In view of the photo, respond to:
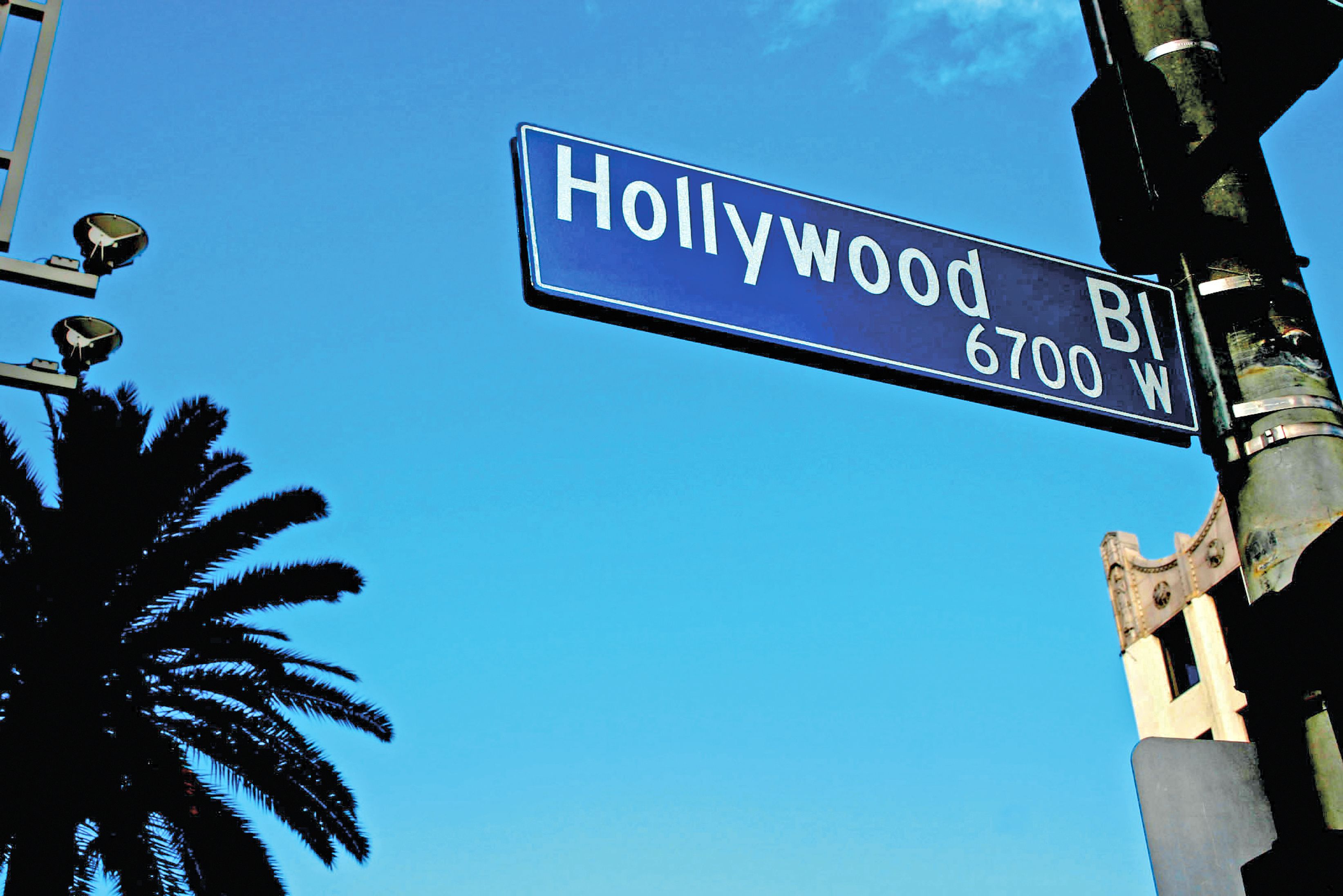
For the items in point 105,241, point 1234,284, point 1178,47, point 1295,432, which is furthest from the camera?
point 105,241

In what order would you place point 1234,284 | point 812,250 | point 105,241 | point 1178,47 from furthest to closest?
point 105,241
point 812,250
point 1178,47
point 1234,284

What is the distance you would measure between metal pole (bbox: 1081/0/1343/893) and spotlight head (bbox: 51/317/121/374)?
10184 millimetres

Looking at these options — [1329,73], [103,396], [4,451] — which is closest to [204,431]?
[103,396]

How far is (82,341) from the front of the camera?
11266 millimetres

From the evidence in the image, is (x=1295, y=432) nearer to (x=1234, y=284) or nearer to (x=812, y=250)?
(x=1234, y=284)

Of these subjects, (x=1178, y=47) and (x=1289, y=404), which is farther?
(x=1178, y=47)

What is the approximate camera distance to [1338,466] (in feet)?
8.47

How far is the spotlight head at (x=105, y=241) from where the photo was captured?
11.2 m

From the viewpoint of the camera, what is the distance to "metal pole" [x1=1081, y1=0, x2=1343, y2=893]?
7.50ft

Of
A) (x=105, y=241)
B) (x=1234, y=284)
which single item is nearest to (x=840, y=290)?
(x=1234, y=284)

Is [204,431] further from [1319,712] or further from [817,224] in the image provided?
[1319,712]

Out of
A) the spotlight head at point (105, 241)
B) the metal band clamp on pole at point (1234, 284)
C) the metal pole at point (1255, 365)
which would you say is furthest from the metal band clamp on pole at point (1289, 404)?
the spotlight head at point (105, 241)

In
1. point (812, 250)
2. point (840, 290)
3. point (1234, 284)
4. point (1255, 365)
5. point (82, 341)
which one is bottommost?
point (1255, 365)

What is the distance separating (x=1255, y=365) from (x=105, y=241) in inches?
421
